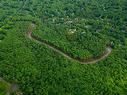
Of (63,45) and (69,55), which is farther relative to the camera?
(63,45)

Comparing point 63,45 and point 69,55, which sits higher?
point 63,45

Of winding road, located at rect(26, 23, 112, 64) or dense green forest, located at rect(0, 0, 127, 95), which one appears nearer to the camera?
dense green forest, located at rect(0, 0, 127, 95)

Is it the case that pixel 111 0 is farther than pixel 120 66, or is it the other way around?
pixel 111 0

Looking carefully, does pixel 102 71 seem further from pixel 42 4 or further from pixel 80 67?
pixel 42 4

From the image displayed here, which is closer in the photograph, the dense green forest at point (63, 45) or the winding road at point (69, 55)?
the dense green forest at point (63, 45)

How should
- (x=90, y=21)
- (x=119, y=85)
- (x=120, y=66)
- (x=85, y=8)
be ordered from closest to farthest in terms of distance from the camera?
(x=119, y=85) → (x=120, y=66) → (x=90, y=21) → (x=85, y=8)

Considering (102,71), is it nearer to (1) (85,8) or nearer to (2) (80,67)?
(2) (80,67)

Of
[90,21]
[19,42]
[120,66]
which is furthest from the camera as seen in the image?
[90,21]

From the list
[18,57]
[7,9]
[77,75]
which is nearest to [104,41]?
[77,75]
